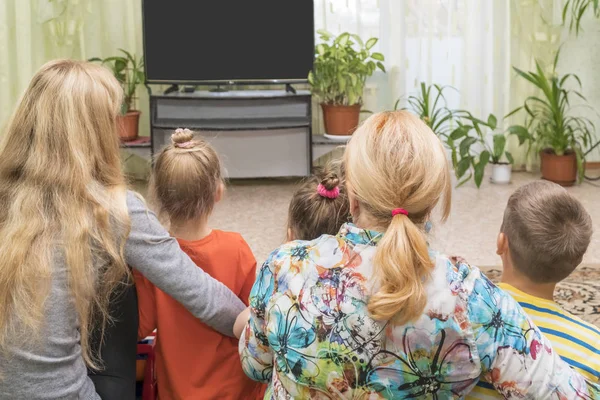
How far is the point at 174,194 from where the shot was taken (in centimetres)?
172

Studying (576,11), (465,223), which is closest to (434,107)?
(576,11)

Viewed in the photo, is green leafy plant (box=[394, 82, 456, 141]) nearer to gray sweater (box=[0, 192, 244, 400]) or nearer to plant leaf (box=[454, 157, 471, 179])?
plant leaf (box=[454, 157, 471, 179])

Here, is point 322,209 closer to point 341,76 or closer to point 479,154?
point 341,76

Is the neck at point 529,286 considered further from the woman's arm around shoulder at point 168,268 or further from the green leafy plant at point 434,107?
the green leafy plant at point 434,107

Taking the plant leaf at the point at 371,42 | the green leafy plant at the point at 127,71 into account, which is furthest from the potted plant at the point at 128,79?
the plant leaf at the point at 371,42

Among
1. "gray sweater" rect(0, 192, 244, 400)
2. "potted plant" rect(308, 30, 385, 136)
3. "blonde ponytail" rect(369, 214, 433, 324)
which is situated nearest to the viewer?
"blonde ponytail" rect(369, 214, 433, 324)

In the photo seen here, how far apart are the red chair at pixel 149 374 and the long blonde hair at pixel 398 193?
29.6 inches

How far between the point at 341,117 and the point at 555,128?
1.23 meters

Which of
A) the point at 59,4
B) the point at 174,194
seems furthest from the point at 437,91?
the point at 174,194

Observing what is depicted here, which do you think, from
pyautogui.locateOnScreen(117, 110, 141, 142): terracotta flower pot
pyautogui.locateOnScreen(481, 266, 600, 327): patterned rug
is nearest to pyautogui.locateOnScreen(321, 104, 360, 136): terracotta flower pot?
pyautogui.locateOnScreen(117, 110, 141, 142): terracotta flower pot

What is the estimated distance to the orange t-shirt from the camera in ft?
5.45

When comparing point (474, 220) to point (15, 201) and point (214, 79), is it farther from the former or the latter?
point (15, 201)

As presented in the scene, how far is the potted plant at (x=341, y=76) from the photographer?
14.4 feet

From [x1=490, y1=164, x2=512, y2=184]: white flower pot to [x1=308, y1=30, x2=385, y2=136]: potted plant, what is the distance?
2.82 feet
